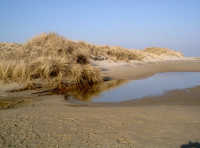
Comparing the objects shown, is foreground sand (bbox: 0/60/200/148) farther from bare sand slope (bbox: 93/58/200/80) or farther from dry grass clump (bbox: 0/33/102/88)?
bare sand slope (bbox: 93/58/200/80)

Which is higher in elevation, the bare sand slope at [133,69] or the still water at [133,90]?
the bare sand slope at [133,69]

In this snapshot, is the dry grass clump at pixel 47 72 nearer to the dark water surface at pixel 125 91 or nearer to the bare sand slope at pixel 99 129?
the dark water surface at pixel 125 91

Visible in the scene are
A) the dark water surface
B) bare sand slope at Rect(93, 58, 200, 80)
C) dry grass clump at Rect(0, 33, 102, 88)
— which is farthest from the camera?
bare sand slope at Rect(93, 58, 200, 80)

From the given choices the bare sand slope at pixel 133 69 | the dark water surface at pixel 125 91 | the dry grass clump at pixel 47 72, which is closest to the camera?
the dark water surface at pixel 125 91

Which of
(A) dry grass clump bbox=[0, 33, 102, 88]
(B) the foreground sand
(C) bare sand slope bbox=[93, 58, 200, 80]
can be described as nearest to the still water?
(A) dry grass clump bbox=[0, 33, 102, 88]

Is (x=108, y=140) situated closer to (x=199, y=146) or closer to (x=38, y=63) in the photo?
(x=199, y=146)

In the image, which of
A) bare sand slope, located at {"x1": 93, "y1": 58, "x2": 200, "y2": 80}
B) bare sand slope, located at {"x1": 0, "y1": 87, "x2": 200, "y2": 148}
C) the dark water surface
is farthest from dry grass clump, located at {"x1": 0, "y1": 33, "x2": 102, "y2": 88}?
bare sand slope, located at {"x1": 0, "y1": 87, "x2": 200, "y2": 148}

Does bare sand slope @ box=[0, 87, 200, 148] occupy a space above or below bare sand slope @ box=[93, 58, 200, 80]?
below

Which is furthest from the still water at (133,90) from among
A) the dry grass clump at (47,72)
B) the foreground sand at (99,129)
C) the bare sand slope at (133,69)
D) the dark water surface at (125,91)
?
the foreground sand at (99,129)

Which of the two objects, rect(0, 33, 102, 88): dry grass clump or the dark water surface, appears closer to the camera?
the dark water surface

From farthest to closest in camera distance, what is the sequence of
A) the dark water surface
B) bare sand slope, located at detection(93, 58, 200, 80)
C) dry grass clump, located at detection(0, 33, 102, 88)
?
bare sand slope, located at detection(93, 58, 200, 80) < dry grass clump, located at detection(0, 33, 102, 88) < the dark water surface

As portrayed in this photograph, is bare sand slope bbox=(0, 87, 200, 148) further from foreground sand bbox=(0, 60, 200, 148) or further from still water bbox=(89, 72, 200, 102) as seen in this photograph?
still water bbox=(89, 72, 200, 102)

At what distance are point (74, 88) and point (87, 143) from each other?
491cm

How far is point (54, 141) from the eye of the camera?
219 cm
